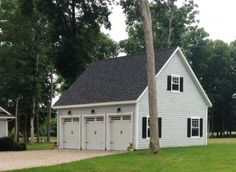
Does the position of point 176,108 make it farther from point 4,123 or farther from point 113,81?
point 4,123

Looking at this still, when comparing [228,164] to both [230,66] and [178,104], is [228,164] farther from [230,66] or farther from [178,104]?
[230,66]

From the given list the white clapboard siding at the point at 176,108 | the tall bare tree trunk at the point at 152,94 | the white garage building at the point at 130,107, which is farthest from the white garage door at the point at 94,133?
Answer: the tall bare tree trunk at the point at 152,94

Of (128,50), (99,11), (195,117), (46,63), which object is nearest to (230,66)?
(128,50)

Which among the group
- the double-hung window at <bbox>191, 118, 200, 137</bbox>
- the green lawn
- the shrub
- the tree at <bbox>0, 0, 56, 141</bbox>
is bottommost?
the shrub

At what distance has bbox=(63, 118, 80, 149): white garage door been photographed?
35906 mm

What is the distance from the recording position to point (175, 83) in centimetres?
3453

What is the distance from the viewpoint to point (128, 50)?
213ft

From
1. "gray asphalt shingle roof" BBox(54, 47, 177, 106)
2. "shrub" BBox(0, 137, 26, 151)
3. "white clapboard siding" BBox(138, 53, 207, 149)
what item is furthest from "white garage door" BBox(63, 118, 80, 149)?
"white clapboard siding" BBox(138, 53, 207, 149)

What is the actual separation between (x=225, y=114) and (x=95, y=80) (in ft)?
140

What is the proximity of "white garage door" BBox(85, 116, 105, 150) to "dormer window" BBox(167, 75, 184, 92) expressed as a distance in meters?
4.92

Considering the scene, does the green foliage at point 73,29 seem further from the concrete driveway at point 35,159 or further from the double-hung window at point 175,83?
the concrete driveway at point 35,159

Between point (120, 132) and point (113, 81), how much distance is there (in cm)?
427

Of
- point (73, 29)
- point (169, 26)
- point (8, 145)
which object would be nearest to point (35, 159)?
point (8, 145)

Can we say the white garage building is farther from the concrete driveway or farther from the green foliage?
the green foliage
